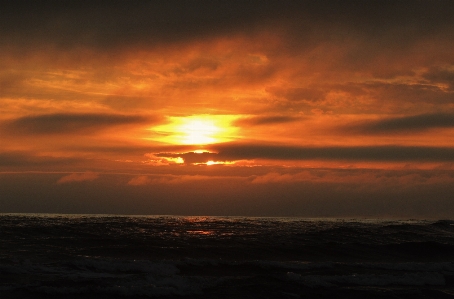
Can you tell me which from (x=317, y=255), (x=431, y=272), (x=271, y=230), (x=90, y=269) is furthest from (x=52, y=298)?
(x=271, y=230)

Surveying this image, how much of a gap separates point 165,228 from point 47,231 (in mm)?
11636

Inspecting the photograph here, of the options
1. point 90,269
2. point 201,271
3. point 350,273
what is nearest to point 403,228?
point 350,273

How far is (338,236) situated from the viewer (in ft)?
146

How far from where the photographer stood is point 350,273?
30.0 m

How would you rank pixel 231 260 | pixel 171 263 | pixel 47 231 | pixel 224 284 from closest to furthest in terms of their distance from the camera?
pixel 224 284, pixel 171 263, pixel 231 260, pixel 47 231

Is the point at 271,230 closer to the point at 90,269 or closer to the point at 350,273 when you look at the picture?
the point at 350,273

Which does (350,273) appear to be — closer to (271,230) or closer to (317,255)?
(317,255)

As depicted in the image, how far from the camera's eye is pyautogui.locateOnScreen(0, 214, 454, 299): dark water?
24234mm

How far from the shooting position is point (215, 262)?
31.6m

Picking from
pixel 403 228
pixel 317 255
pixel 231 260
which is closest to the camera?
pixel 231 260

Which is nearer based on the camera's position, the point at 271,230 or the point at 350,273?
the point at 350,273

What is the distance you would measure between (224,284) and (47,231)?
70.9 feet

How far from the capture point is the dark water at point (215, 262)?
24.2 meters

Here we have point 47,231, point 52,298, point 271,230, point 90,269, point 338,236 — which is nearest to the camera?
point 52,298
